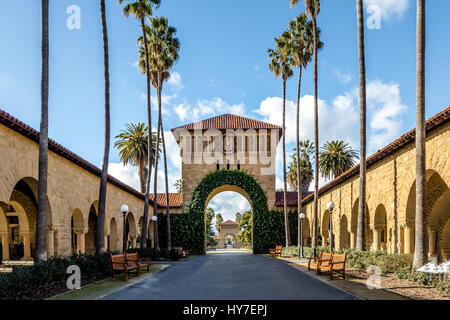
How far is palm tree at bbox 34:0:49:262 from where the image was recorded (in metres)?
12.5

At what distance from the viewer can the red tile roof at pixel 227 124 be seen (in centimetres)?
4112

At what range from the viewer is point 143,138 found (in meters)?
51.7

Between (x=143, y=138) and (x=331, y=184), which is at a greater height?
(x=143, y=138)

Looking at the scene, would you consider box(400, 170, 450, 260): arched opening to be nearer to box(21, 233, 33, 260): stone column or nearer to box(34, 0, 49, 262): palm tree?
box(34, 0, 49, 262): palm tree

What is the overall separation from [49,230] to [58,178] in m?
2.22

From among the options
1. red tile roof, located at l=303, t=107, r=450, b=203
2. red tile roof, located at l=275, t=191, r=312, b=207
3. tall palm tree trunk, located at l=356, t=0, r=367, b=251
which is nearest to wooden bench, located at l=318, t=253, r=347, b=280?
tall palm tree trunk, located at l=356, t=0, r=367, b=251

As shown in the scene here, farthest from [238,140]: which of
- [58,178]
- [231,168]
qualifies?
[58,178]

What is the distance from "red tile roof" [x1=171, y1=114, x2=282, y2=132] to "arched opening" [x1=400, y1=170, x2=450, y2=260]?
77.8 feet

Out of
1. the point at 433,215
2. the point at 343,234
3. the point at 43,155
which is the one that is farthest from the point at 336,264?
the point at 343,234

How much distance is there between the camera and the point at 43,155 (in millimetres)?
12945

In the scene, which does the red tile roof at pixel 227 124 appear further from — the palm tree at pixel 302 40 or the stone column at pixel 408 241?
the stone column at pixel 408 241

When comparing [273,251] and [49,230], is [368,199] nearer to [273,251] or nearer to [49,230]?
[273,251]

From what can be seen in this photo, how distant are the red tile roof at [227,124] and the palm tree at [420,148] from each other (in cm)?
2776

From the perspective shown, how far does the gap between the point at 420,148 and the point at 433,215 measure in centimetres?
675
